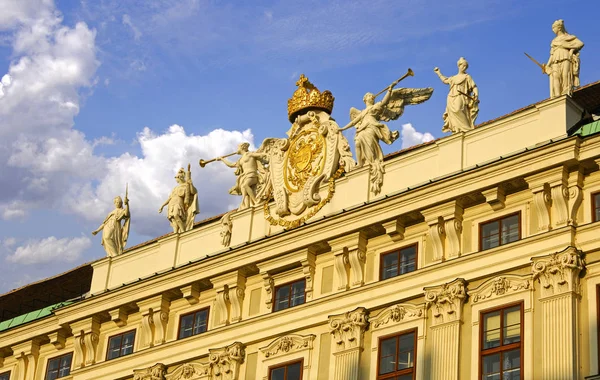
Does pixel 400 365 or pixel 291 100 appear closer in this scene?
pixel 400 365

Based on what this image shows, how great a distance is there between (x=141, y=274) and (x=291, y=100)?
280 inches

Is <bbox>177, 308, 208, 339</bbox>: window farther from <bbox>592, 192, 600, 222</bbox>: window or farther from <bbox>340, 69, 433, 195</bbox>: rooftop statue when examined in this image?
<bbox>592, 192, 600, 222</bbox>: window

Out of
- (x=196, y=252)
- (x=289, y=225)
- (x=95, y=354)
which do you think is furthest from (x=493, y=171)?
(x=95, y=354)

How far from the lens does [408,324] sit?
34.4 m

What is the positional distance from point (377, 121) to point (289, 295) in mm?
5310


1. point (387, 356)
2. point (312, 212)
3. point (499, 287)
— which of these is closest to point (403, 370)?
point (387, 356)

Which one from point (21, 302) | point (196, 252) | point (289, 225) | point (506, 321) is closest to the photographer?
point (506, 321)

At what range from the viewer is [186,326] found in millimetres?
40031

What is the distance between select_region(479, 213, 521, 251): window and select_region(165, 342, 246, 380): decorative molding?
25.2 ft

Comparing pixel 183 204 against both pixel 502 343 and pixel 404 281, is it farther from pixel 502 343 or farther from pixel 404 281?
pixel 502 343

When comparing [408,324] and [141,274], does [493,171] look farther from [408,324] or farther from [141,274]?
[141,274]

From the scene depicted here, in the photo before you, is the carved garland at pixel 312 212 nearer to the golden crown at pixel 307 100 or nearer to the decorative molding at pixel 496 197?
the golden crown at pixel 307 100

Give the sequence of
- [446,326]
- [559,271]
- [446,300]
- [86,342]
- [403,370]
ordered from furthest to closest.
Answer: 1. [86,342]
2. [403,370]
3. [446,300]
4. [446,326]
5. [559,271]

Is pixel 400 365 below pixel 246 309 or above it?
below
